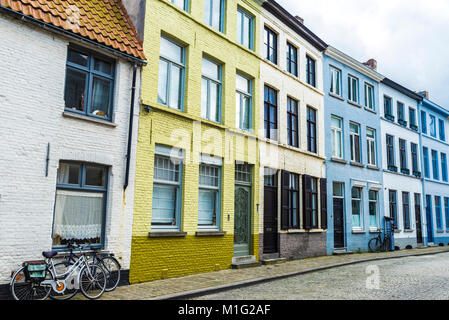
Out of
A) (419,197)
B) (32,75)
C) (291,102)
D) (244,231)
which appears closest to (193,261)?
(244,231)

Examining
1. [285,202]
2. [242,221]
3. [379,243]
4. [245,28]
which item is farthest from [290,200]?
[379,243]

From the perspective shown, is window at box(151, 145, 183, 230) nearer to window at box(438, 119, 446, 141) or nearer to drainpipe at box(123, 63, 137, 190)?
drainpipe at box(123, 63, 137, 190)

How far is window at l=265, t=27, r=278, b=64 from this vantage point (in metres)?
15.7

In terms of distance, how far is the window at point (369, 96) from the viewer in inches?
878

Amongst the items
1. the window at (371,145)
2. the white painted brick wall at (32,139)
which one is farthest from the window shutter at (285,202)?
the window at (371,145)

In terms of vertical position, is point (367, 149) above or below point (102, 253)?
above

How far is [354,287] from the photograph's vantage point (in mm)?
9281

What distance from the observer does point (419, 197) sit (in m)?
25.8

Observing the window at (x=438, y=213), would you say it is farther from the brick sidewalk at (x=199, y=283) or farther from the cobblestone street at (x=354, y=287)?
the brick sidewalk at (x=199, y=283)

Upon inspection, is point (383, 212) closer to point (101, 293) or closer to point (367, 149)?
point (367, 149)

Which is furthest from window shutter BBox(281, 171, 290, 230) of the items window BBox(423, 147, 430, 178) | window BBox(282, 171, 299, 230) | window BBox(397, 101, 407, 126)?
window BBox(423, 147, 430, 178)

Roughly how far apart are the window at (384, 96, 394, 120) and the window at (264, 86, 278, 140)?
1095 centimetres

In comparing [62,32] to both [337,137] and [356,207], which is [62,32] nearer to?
[337,137]

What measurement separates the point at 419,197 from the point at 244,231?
17067 millimetres
